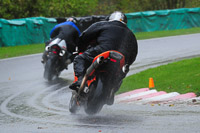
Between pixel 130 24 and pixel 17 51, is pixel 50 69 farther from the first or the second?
pixel 130 24

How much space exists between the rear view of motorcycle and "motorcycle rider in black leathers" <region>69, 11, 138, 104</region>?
14.7ft

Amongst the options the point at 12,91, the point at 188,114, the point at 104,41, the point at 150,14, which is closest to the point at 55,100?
the point at 12,91

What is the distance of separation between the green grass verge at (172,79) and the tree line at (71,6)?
26.0m

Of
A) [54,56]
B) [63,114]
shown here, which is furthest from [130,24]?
[63,114]

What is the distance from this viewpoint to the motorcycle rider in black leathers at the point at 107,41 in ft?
23.1

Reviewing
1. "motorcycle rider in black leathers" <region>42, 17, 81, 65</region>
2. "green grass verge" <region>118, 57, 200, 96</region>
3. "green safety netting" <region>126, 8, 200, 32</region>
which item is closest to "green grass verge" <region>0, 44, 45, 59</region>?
"motorcycle rider in black leathers" <region>42, 17, 81, 65</region>

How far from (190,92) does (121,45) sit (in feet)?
6.41

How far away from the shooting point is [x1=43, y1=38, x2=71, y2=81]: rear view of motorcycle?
11742 millimetres

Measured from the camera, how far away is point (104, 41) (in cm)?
704

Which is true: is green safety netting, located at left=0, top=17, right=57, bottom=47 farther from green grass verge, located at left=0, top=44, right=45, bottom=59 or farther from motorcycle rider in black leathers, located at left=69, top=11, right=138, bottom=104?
motorcycle rider in black leathers, located at left=69, top=11, right=138, bottom=104

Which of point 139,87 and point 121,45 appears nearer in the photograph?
point 121,45

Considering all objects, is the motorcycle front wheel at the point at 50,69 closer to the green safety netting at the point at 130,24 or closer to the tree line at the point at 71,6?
the green safety netting at the point at 130,24

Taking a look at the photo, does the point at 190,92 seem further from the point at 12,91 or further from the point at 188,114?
the point at 12,91

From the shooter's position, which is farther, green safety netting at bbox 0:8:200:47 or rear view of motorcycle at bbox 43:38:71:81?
green safety netting at bbox 0:8:200:47
